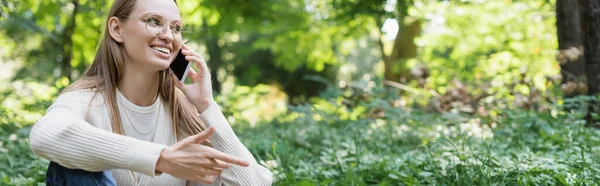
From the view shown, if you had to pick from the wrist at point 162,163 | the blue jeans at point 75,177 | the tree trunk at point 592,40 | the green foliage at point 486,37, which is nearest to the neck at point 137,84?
the blue jeans at point 75,177

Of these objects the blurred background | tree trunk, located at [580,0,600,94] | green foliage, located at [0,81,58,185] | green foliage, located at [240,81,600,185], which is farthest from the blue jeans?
tree trunk, located at [580,0,600,94]


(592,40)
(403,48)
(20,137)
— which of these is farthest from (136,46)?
(403,48)

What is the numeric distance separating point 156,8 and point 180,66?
27 cm

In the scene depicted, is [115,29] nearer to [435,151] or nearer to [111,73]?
[111,73]

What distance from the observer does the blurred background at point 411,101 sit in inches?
134

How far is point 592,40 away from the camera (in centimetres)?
426

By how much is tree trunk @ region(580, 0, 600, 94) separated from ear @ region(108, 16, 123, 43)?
3.19 meters

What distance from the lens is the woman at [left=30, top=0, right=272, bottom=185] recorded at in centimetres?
188

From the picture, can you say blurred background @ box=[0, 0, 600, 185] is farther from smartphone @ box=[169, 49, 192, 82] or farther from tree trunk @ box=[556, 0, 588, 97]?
smartphone @ box=[169, 49, 192, 82]

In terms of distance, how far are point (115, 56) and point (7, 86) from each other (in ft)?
12.9

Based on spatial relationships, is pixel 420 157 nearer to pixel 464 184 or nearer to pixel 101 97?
pixel 464 184

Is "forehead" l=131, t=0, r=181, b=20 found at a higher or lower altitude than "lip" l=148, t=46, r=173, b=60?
higher

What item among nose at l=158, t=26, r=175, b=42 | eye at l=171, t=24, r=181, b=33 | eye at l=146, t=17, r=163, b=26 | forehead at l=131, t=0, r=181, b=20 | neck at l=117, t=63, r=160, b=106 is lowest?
neck at l=117, t=63, r=160, b=106

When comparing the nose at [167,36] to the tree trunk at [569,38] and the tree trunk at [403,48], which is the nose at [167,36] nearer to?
the tree trunk at [569,38]
